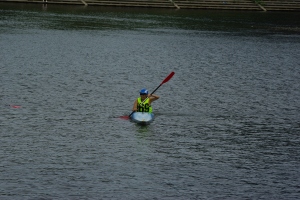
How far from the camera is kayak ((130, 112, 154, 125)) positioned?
40.8m

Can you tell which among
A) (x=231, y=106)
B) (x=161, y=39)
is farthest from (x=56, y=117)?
(x=161, y=39)

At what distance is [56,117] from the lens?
1656 inches

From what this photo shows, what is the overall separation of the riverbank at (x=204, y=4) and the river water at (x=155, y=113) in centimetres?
3016

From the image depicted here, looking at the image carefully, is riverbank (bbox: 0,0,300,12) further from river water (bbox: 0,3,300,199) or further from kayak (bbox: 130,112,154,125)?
kayak (bbox: 130,112,154,125)

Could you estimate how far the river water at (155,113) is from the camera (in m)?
30.6

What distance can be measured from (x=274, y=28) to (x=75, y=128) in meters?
64.8

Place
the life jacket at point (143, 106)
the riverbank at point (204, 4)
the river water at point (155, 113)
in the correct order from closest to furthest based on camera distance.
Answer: the river water at point (155, 113), the life jacket at point (143, 106), the riverbank at point (204, 4)

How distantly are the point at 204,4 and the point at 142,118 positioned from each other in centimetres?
8562

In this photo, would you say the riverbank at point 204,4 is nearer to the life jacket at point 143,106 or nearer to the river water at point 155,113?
the river water at point 155,113

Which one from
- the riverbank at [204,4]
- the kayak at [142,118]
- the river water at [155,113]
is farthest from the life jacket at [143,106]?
the riverbank at [204,4]

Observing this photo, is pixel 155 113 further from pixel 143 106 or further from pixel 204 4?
pixel 204 4

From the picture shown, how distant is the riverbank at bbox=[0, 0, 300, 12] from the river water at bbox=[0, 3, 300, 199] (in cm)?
3016

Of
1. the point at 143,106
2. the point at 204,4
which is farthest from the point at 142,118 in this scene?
the point at 204,4

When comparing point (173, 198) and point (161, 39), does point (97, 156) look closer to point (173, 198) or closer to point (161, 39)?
point (173, 198)
